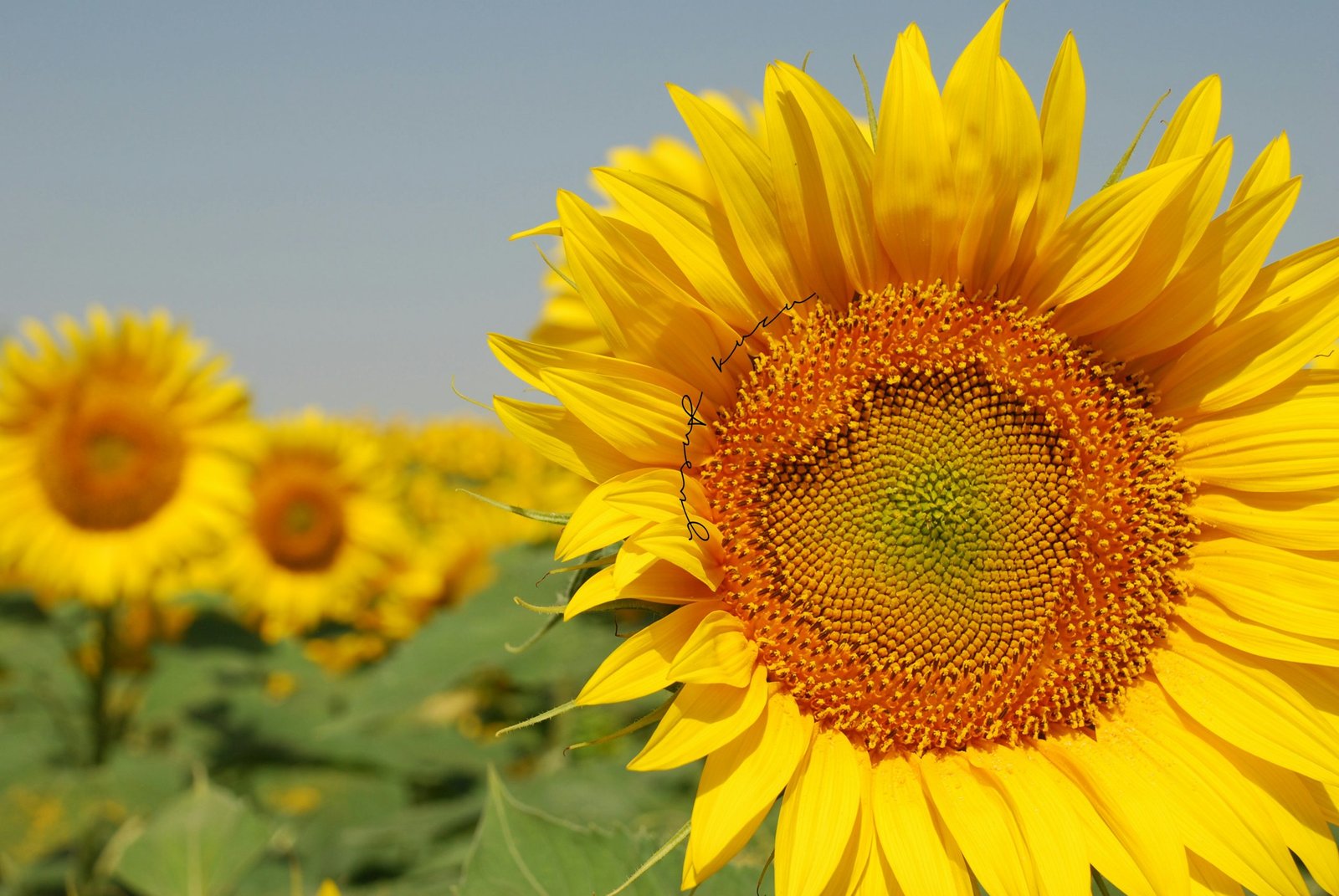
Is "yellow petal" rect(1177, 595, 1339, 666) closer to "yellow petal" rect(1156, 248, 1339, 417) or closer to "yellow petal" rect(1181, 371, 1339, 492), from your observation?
"yellow petal" rect(1181, 371, 1339, 492)

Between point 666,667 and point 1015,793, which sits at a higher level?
point 666,667

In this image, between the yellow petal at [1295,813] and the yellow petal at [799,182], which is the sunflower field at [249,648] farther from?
the yellow petal at [1295,813]

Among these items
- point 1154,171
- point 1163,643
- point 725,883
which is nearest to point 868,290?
point 1154,171

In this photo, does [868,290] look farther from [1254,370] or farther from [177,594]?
[177,594]

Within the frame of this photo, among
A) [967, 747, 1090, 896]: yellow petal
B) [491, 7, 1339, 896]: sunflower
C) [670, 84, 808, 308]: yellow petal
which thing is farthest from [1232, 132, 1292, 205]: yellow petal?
[967, 747, 1090, 896]: yellow petal

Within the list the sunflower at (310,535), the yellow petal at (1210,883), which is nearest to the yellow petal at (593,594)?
the yellow petal at (1210,883)

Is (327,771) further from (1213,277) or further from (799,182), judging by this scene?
(1213,277)

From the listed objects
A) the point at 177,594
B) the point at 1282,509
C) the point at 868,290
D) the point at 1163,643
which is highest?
the point at 177,594
